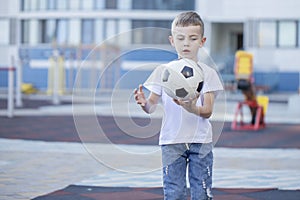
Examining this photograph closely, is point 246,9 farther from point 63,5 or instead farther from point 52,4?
point 52,4

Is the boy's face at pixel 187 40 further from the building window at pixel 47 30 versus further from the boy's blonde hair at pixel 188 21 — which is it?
the building window at pixel 47 30

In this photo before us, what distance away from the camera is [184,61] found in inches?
198

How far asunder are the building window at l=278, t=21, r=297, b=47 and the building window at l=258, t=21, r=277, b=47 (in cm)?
33

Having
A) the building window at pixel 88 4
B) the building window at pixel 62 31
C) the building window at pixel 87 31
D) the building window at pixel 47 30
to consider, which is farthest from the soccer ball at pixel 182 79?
the building window at pixel 47 30

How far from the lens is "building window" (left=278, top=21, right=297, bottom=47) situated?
39.9 meters

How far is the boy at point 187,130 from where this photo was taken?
511 cm

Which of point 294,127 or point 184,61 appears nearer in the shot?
point 184,61

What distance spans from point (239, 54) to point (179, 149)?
74.0 feet

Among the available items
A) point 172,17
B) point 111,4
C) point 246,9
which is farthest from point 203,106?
point 111,4

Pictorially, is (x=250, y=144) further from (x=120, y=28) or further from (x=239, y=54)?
(x=120, y=28)

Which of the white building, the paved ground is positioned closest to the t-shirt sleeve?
the paved ground

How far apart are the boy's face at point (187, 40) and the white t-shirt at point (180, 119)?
0.12 metres

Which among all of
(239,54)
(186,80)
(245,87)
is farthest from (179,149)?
(239,54)

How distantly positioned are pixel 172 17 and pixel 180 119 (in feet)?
115
